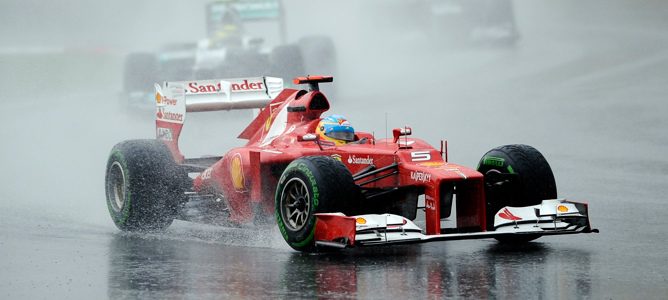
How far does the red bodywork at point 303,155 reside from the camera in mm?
13172

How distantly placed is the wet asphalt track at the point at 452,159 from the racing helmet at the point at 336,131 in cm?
118

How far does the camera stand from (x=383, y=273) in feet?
38.8

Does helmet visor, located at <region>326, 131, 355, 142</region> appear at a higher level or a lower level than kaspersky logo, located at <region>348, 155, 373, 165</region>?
higher

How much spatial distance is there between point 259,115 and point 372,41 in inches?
874

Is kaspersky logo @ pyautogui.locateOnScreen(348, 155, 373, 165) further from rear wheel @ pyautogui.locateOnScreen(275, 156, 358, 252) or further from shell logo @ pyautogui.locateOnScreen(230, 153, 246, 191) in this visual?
shell logo @ pyautogui.locateOnScreen(230, 153, 246, 191)

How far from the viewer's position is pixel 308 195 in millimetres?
12953

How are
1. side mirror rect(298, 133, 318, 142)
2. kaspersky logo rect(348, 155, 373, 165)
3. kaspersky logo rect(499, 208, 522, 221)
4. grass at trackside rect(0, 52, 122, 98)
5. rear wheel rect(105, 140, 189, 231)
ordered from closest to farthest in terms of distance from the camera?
1. kaspersky logo rect(499, 208, 522, 221)
2. kaspersky logo rect(348, 155, 373, 165)
3. side mirror rect(298, 133, 318, 142)
4. rear wheel rect(105, 140, 189, 231)
5. grass at trackside rect(0, 52, 122, 98)

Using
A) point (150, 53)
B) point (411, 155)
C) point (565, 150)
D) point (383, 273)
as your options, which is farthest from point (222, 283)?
point (150, 53)

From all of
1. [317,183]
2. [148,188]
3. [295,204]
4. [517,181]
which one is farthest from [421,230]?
[148,188]

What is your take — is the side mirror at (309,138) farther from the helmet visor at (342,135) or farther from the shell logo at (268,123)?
the shell logo at (268,123)

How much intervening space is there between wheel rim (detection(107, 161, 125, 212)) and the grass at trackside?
16.9 meters

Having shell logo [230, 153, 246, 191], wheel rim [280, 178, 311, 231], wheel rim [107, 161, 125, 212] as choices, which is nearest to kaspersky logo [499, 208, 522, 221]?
wheel rim [280, 178, 311, 231]

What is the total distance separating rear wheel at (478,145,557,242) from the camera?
1369 cm

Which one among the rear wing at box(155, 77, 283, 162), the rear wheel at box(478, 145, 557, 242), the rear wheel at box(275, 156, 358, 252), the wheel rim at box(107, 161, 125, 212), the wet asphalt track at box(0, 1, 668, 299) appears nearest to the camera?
the wet asphalt track at box(0, 1, 668, 299)
